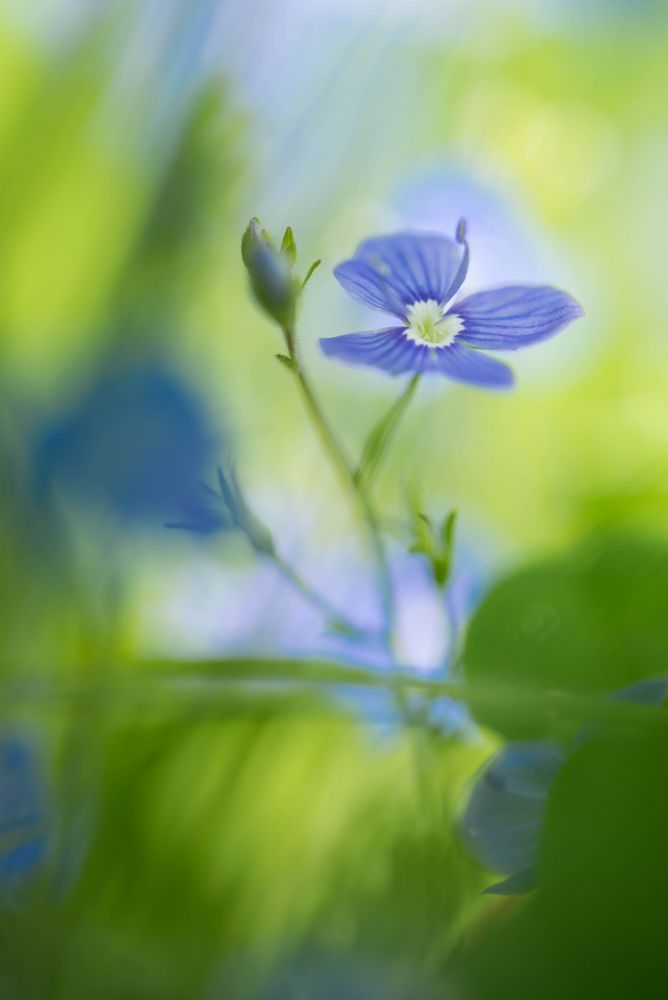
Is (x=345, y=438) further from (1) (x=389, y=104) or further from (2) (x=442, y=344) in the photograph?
(1) (x=389, y=104)

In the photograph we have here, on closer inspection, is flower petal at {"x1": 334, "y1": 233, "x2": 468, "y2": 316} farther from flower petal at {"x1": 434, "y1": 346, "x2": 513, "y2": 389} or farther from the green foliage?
the green foliage

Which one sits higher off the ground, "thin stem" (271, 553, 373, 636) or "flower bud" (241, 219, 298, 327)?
"flower bud" (241, 219, 298, 327)

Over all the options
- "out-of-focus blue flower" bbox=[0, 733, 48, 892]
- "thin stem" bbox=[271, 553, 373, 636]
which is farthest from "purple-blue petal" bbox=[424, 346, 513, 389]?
"out-of-focus blue flower" bbox=[0, 733, 48, 892]

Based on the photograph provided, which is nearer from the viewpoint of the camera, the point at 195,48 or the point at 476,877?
the point at 476,877

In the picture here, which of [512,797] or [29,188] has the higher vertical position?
[29,188]

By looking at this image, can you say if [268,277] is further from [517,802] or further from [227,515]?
[517,802]

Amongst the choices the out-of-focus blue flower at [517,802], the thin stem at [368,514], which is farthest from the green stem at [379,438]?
the out-of-focus blue flower at [517,802]

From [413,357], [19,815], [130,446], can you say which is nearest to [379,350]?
[413,357]

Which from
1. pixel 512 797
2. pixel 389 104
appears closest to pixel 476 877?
pixel 512 797
